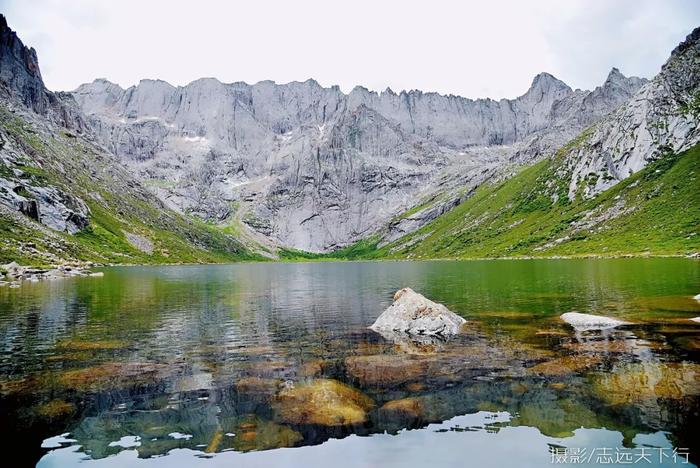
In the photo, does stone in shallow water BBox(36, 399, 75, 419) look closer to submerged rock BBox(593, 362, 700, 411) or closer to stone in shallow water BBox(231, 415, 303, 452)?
stone in shallow water BBox(231, 415, 303, 452)

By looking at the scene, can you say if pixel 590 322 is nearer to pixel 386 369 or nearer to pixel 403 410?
pixel 386 369

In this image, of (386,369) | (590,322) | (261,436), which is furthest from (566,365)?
(261,436)

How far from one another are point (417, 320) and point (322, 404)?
20.8m

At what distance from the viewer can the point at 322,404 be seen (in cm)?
2067

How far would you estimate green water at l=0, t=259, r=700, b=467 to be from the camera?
16.1 m

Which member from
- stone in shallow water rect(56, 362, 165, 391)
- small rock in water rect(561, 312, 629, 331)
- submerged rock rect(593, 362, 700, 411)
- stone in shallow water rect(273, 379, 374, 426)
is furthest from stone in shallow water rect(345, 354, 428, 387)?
small rock in water rect(561, 312, 629, 331)

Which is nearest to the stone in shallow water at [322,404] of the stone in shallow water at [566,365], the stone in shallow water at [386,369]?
the stone in shallow water at [386,369]

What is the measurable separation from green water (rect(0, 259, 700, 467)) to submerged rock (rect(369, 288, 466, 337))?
172cm

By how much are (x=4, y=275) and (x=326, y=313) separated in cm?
10020

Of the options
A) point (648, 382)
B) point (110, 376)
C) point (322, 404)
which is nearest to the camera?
point (322, 404)

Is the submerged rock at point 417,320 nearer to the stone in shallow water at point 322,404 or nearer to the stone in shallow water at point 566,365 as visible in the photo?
the stone in shallow water at point 566,365

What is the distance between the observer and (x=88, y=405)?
69.1 feet

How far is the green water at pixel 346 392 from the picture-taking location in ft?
53.0

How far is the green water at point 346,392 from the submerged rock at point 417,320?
67.9 inches
